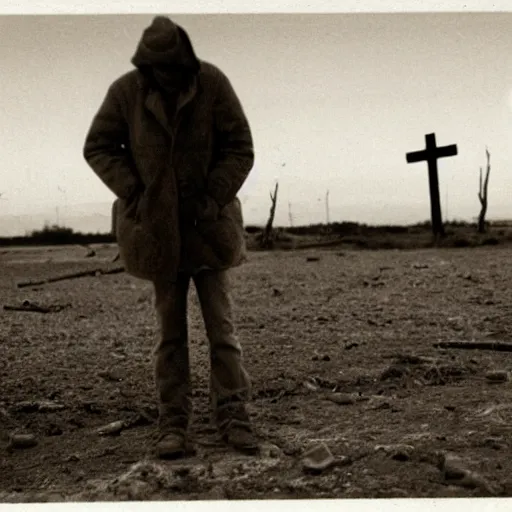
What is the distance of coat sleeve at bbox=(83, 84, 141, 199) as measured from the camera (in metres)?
2.02

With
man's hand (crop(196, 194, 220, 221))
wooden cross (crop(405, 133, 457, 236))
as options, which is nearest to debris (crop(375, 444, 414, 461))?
man's hand (crop(196, 194, 220, 221))

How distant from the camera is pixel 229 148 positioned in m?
2.06

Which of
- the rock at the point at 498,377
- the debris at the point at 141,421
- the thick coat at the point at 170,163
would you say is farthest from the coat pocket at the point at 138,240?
the rock at the point at 498,377

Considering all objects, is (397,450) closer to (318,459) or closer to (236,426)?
(318,459)

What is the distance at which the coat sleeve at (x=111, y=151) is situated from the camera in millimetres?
2018

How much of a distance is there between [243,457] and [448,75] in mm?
1684

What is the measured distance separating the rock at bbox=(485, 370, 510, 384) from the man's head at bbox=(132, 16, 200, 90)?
59.8 inches

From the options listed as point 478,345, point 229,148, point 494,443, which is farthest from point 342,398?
point 229,148

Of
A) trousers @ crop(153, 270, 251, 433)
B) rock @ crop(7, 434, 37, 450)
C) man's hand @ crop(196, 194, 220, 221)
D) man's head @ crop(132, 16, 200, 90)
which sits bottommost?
rock @ crop(7, 434, 37, 450)

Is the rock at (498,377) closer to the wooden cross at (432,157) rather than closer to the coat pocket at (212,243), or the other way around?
the wooden cross at (432,157)

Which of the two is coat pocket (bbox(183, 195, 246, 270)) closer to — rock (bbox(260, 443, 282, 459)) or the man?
the man

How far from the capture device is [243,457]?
2014 millimetres

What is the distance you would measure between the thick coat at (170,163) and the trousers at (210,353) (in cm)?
6

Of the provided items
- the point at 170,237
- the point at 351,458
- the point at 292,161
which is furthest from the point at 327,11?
the point at 351,458
